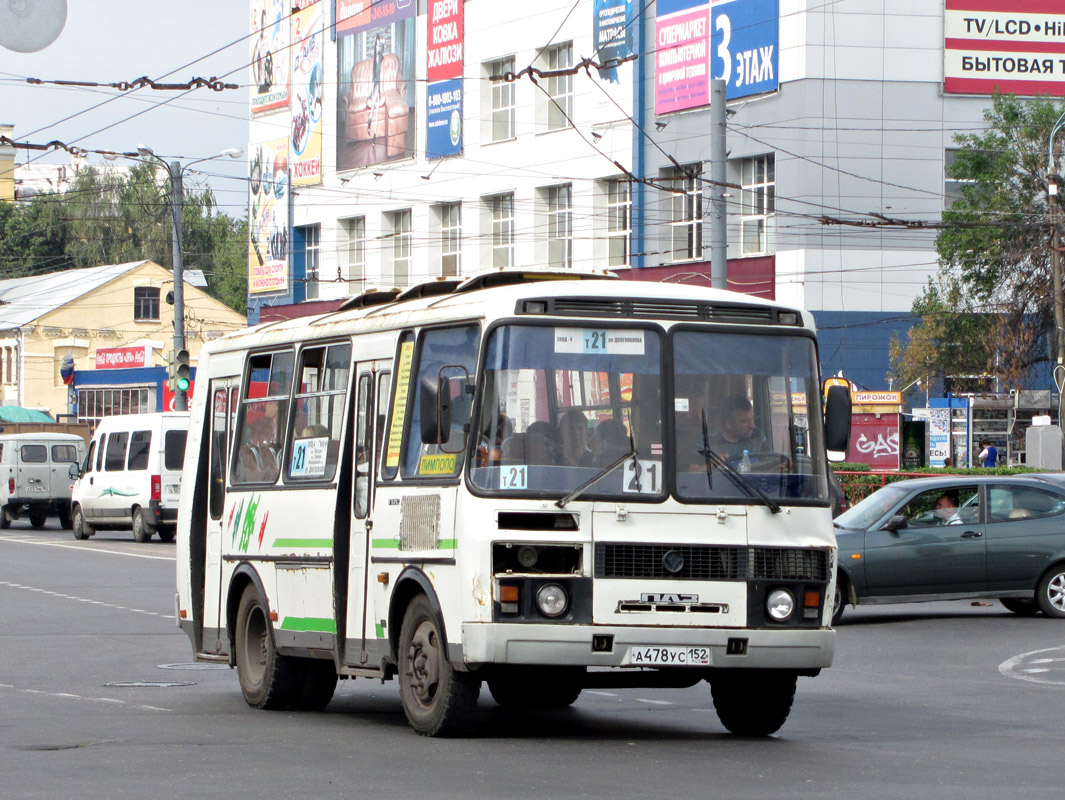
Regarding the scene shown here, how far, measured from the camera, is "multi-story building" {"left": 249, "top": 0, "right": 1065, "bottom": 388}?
50.6 m

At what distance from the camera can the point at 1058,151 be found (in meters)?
47.6

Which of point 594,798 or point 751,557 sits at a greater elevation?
point 751,557

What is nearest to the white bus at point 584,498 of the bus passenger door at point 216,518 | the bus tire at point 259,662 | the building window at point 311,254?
the bus tire at point 259,662

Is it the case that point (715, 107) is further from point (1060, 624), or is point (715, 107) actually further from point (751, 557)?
point (751, 557)

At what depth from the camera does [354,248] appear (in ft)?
225

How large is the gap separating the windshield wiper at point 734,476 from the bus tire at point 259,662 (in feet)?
11.3

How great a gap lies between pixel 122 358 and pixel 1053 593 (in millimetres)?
58534

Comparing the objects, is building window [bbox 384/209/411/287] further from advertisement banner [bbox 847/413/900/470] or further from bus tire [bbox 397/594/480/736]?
bus tire [bbox 397/594/480/736]

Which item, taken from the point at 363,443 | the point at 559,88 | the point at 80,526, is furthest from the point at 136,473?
the point at 363,443

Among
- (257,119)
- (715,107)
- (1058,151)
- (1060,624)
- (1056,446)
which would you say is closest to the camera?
(1060,624)

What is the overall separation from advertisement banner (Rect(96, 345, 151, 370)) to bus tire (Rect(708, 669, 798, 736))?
63.5 meters

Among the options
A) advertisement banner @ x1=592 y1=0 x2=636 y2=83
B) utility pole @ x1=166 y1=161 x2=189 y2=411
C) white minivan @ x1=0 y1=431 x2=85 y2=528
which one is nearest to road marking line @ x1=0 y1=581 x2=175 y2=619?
utility pole @ x1=166 y1=161 x2=189 y2=411

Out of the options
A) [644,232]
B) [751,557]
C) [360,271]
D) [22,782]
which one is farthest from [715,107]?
[360,271]

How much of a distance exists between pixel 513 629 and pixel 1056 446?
29702 mm
